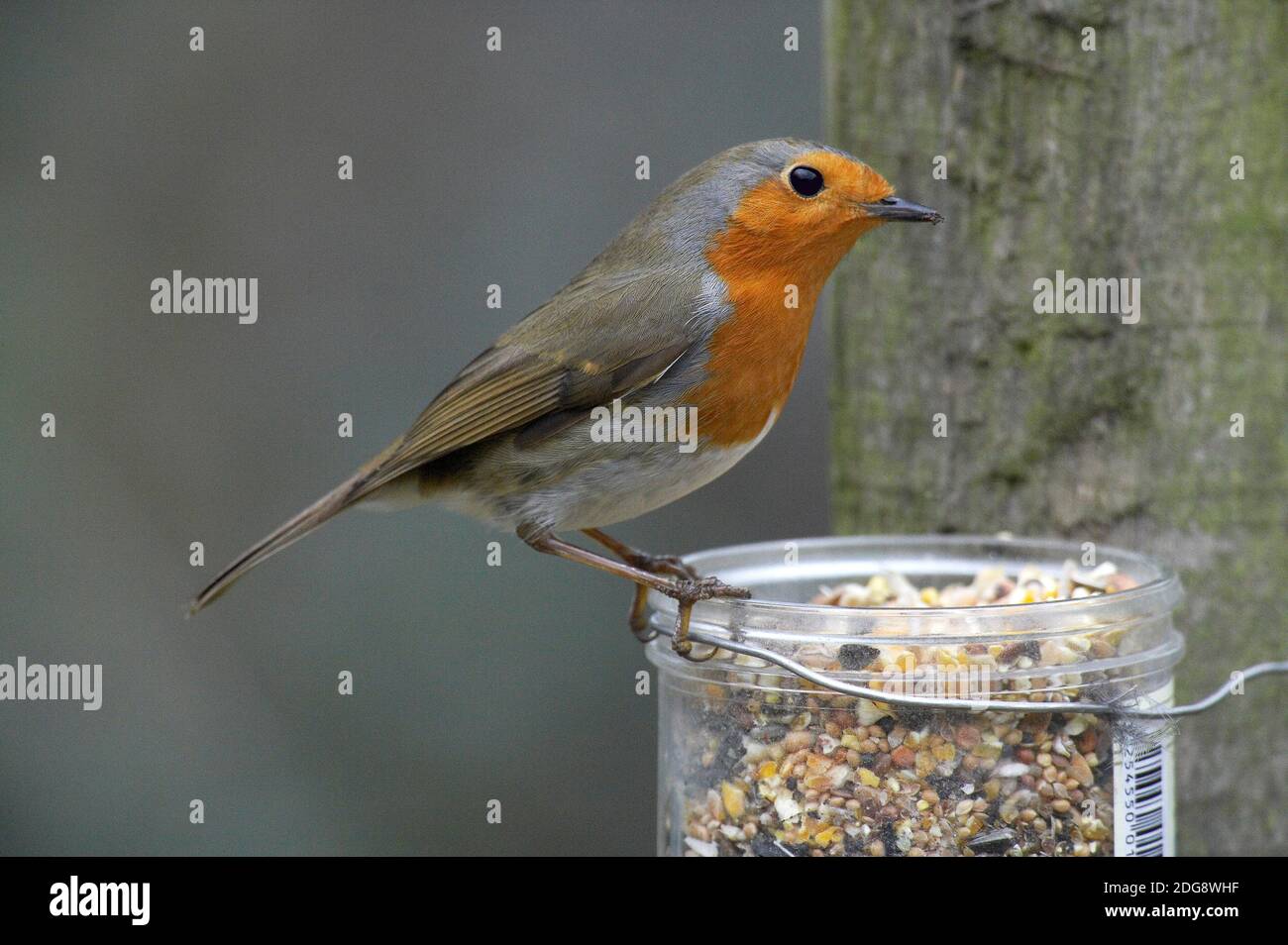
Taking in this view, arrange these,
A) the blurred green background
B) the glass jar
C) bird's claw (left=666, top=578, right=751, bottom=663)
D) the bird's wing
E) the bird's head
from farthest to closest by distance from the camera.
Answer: the blurred green background → the bird's wing → the bird's head → bird's claw (left=666, top=578, right=751, bottom=663) → the glass jar

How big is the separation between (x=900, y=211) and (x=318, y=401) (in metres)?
3.24

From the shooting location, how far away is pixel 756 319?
346 cm

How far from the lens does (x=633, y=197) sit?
5.97 m

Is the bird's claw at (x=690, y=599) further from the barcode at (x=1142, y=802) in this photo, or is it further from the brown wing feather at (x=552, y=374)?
the barcode at (x=1142, y=802)

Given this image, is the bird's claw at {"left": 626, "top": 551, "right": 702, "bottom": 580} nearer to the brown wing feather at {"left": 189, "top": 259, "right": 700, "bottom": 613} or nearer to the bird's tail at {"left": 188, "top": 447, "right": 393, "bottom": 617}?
the brown wing feather at {"left": 189, "top": 259, "right": 700, "bottom": 613}

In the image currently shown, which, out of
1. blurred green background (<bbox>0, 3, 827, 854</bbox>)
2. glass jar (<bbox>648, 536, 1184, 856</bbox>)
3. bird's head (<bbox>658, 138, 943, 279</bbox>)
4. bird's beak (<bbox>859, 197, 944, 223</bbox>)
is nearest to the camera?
glass jar (<bbox>648, 536, 1184, 856</bbox>)

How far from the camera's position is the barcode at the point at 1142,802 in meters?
2.78

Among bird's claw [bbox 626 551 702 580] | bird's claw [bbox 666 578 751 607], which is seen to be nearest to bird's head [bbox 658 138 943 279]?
bird's claw [bbox 626 551 702 580]

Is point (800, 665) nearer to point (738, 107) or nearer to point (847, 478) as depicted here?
point (847, 478)

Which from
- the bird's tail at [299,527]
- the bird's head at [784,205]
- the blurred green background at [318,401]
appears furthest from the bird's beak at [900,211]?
the blurred green background at [318,401]

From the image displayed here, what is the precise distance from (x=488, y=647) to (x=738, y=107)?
2572 millimetres

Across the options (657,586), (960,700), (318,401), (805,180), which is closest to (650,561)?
(657,586)

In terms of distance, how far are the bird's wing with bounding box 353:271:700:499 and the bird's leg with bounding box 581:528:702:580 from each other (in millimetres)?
400

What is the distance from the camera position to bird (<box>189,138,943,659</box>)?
340 centimetres
